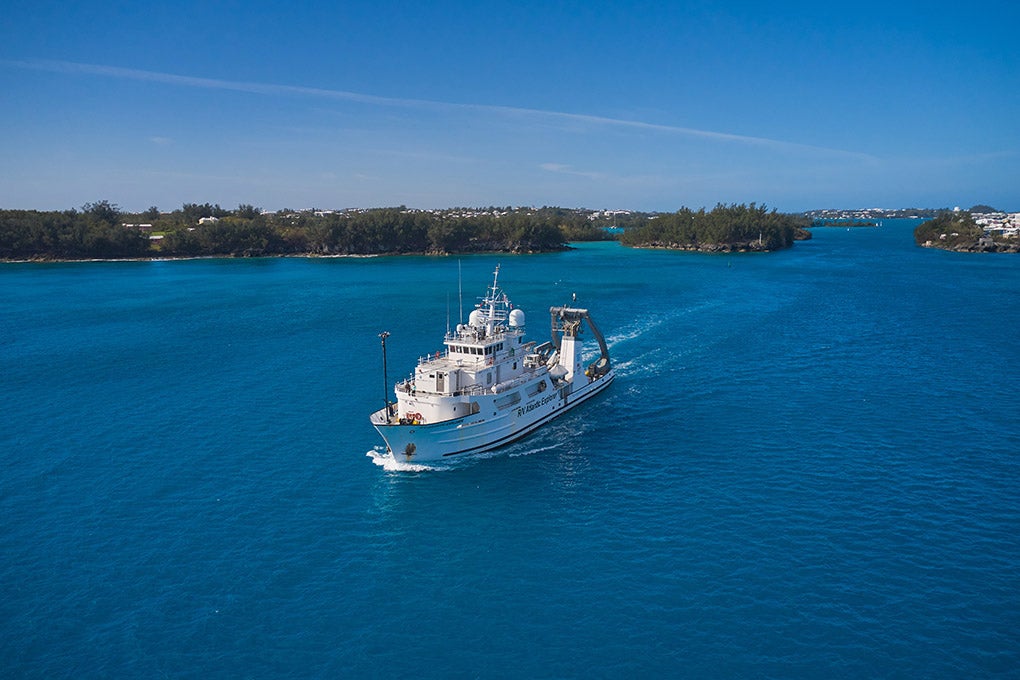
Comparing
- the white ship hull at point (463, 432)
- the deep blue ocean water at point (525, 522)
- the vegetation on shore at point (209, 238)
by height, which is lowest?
the deep blue ocean water at point (525, 522)

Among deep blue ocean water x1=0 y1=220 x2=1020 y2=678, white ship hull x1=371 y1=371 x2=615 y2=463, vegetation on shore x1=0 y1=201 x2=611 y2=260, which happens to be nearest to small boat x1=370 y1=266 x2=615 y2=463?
white ship hull x1=371 y1=371 x2=615 y2=463

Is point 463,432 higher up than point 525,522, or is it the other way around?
point 463,432

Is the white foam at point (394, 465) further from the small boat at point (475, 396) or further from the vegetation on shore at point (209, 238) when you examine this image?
the vegetation on shore at point (209, 238)

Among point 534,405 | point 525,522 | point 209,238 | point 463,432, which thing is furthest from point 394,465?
point 209,238

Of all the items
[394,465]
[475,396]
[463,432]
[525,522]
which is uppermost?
[475,396]

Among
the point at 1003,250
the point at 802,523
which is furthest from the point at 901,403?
the point at 1003,250

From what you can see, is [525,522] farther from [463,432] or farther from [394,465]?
[394,465]

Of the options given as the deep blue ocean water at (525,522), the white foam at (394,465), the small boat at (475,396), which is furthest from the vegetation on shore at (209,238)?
the white foam at (394,465)

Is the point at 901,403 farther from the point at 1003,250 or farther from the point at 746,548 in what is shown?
the point at 1003,250
